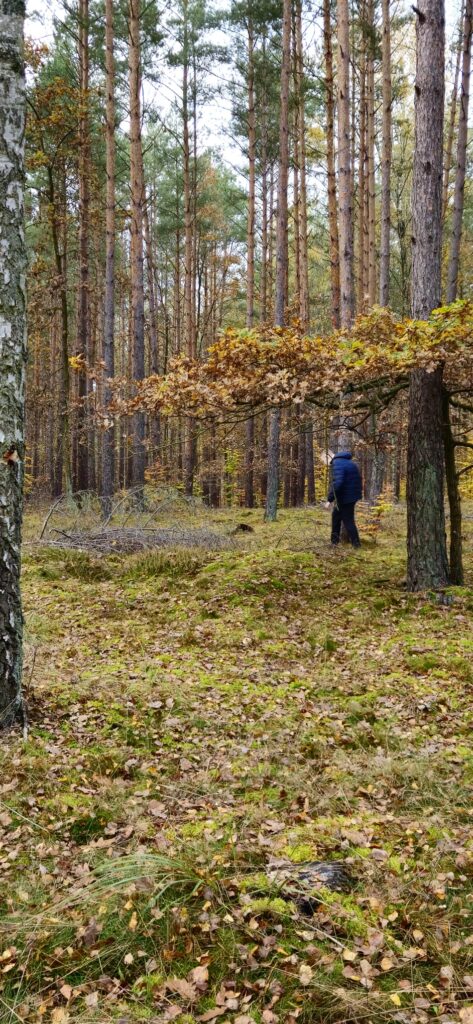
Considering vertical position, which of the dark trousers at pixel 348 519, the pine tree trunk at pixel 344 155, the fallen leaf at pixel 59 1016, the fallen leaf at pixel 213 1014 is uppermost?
the pine tree trunk at pixel 344 155

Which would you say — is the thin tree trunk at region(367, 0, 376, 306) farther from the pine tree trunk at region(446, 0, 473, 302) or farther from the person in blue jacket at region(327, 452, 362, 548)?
the person in blue jacket at region(327, 452, 362, 548)

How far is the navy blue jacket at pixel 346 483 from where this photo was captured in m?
10.8

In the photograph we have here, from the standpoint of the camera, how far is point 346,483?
10.8m

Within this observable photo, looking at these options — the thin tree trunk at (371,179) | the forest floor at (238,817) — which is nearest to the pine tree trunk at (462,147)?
the thin tree trunk at (371,179)

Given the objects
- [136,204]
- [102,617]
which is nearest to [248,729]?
[102,617]

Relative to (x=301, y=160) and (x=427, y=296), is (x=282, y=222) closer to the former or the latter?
(x=301, y=160)

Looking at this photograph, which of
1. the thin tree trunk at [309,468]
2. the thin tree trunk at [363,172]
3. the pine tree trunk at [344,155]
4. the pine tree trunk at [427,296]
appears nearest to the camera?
the pine tree trunk at [427,296]

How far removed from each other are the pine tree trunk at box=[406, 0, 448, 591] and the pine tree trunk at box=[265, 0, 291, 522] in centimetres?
603

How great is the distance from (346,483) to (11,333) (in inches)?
303

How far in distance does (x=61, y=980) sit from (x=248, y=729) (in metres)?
2.41

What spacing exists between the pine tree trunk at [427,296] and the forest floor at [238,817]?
2.79 ft

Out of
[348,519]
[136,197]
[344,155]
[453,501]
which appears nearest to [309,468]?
[136,197]

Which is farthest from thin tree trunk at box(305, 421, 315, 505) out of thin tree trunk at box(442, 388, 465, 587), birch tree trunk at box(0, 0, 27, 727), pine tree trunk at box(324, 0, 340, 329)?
birch tree trunk at box(0, 0, 27, 727)

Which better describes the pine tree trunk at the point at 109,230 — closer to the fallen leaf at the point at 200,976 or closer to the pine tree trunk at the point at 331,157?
the pine tree trunk at the point at 331,157
